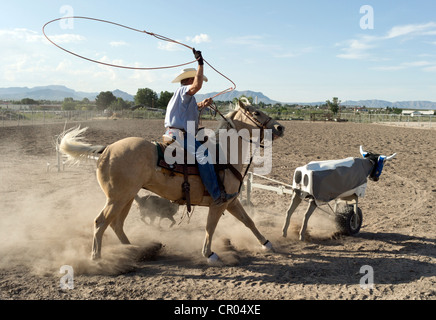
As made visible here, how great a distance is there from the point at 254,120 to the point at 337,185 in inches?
76.4

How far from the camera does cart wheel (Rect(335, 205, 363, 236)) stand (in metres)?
6.32

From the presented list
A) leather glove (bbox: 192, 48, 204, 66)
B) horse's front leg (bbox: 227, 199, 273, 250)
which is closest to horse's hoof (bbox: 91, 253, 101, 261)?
horse's front leg (bbox: 227, 199, 273, 250)

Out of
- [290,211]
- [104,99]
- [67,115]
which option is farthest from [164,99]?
[290,211]

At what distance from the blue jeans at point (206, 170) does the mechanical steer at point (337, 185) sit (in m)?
1.79

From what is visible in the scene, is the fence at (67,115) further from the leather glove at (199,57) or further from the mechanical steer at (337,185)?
the leather glove at (199,57)

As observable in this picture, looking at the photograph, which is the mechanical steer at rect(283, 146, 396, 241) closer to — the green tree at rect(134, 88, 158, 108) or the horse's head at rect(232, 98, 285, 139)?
the horse's head at rect(232, 98, 285, 139)

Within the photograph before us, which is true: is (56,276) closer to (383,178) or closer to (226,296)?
(226,296)

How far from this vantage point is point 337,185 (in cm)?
600

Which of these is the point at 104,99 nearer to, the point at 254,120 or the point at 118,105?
the point at 118,105

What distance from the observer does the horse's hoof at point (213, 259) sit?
5.06 meters

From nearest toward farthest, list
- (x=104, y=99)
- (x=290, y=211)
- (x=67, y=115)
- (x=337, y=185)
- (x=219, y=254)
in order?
(x=219, y=254) < (x=337, y=185) < (x=290, y=211) < (x=67, y=115) < (x=104, y=99)

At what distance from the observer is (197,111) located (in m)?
5.04

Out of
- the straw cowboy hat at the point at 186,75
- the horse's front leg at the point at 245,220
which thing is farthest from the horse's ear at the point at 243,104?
the horse's front leg at the point at 245,220
